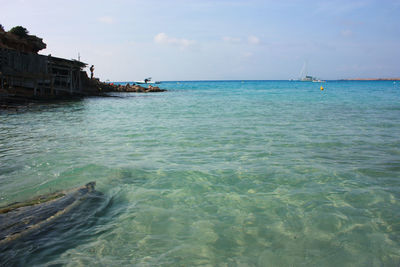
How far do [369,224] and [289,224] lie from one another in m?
1.19

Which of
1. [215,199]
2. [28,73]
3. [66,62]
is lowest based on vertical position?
[215,199]

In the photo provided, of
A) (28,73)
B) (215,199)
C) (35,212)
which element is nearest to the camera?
(35,212)

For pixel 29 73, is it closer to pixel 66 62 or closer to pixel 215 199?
pixel 66 62

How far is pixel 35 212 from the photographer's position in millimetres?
4113

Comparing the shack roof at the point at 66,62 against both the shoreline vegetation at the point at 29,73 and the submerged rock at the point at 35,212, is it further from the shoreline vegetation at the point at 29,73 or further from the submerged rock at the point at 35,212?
the submerged rock at the point at 35,212

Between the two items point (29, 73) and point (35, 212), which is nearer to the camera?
point (35, 212)

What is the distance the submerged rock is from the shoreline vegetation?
61.6 feet

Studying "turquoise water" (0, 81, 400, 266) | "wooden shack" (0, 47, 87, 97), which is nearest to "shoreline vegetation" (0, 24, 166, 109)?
"wooden shack" (0, 47, 87, 97)

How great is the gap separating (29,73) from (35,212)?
24580mm

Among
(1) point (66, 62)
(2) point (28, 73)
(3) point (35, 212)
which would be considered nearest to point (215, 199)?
(3) point (35, 212)

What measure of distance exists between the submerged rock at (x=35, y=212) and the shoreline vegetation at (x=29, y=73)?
61.6ft

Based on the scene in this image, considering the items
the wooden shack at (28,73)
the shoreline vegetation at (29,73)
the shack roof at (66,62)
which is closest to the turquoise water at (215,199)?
the shoreline vegetation at (29,73)

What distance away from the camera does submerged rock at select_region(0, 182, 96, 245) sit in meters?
3.61

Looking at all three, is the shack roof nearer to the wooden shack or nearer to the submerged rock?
the wooden shack
